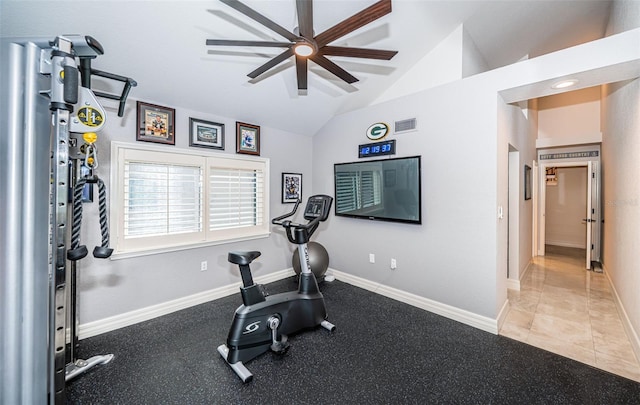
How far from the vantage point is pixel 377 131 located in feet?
11.3

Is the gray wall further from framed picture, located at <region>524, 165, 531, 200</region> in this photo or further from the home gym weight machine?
the home gym weight machine

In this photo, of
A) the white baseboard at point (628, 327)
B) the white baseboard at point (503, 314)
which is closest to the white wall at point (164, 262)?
the white baseboard at point (503, 314)

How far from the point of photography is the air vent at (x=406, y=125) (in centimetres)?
310

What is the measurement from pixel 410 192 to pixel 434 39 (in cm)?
177

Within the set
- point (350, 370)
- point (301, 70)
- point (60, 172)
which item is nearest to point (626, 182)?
point (350, 370)

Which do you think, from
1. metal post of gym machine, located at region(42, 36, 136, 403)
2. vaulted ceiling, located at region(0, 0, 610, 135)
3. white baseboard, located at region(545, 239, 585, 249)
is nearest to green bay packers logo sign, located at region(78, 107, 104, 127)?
metal post of gym machine, located at region(42, 36, 136, 403)

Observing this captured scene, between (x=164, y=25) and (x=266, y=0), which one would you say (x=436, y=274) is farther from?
(x=164, y=25)

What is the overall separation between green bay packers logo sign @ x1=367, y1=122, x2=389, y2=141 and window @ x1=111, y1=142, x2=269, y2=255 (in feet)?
5.16

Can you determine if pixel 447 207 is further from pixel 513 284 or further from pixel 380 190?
pixel 513 284

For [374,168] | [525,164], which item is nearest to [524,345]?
[374,168]

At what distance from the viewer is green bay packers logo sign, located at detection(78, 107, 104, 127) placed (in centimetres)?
163

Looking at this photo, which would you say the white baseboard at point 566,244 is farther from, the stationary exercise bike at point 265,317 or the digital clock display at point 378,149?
the stationary exercise bike at point 265,317

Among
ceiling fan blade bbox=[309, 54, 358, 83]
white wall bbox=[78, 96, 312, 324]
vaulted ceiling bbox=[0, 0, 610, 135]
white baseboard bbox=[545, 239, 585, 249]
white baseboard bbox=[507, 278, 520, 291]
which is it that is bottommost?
white baseboard bbox=[507, 278, 520, 291]

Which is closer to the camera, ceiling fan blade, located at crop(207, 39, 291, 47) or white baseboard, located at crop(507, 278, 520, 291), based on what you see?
ceiling fan blade, located at crop(207, 39, 291, 47)
